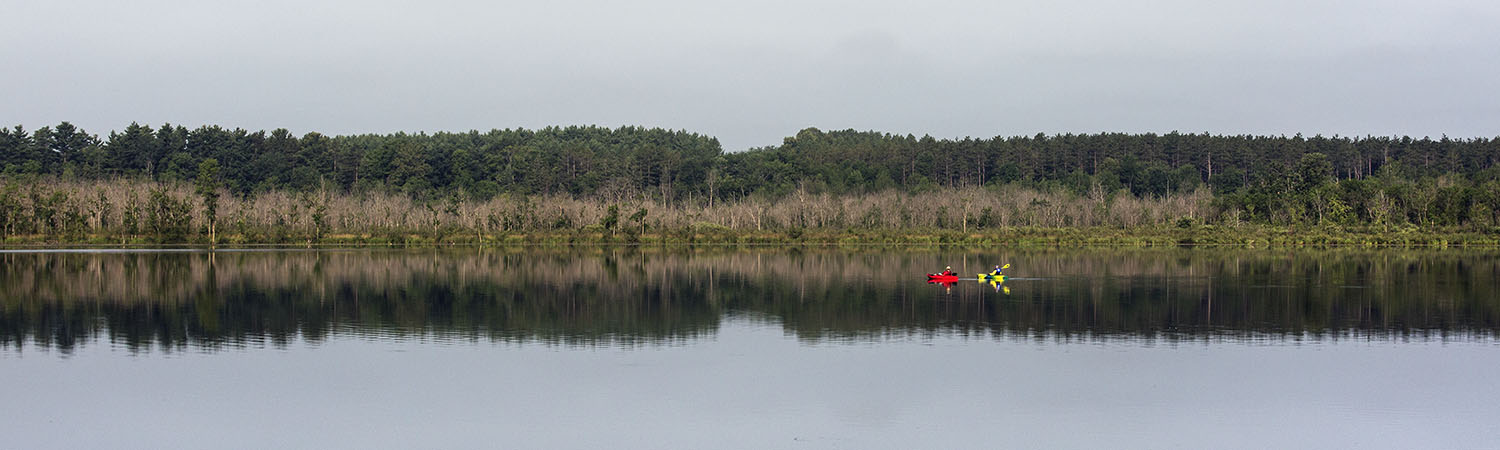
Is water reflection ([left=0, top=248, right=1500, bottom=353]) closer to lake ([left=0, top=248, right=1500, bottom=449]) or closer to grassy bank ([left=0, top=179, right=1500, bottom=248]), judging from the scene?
lake ([left=0, top=248, right=1500, bottom=449])

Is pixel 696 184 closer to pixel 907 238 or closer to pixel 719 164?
pixel 719 164

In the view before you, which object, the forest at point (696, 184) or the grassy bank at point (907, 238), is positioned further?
the forest at point (696, 184)

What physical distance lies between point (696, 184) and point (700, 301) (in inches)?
3780

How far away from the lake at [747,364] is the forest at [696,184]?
4224cm

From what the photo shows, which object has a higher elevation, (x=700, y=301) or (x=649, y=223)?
(x=649, y=223)

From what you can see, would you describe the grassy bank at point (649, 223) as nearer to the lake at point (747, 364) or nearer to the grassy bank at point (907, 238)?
the grassy bank at point (907, 238)

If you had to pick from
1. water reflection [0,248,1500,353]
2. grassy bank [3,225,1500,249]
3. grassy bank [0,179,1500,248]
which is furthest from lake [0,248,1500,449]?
Answer: grassy bank [0,179,1500,248]

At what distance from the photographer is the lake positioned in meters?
12.7

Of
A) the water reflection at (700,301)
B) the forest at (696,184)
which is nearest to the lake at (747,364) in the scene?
the water reflection at (700,301)

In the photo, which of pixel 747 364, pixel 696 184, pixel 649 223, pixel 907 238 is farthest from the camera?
pixel 696 184

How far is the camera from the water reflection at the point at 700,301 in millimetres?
21125

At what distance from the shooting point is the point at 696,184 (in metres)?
124

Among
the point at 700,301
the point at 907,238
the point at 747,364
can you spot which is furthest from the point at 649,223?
the point at 747,364

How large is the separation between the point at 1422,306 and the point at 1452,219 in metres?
56.3
